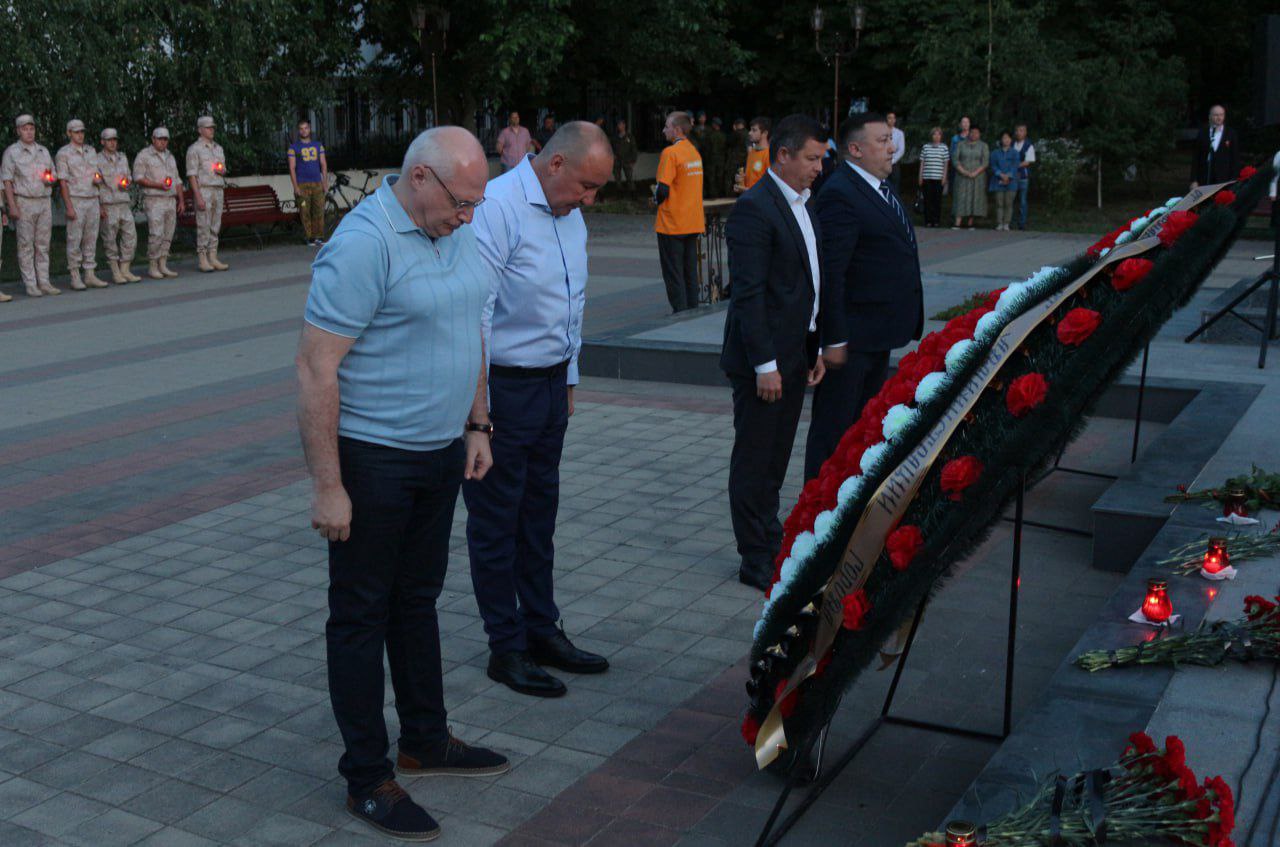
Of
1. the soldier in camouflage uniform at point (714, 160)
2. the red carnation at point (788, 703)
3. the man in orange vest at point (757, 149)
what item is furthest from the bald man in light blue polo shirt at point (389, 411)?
the soldier in camouflage uniform at point (714, 160)

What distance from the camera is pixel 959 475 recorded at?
10.6ft

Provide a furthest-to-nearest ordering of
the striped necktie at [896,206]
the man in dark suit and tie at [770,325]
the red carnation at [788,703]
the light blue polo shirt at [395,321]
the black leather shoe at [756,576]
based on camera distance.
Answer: the striped necktie at [896,206] → the black leather shoe at [756,576] → the man in dark suit and tie at [770,325] → the red carnation at [788,703] → the light blue polo shirt at [395,321]

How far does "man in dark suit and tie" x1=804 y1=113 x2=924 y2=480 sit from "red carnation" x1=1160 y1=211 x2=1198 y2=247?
2.05m

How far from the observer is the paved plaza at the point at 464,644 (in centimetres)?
395

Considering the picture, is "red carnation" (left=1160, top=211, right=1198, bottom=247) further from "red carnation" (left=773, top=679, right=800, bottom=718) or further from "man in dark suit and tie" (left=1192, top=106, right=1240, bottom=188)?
"man in dark suit and tie" (left=1192, top=106, right=1240, bottom=188)

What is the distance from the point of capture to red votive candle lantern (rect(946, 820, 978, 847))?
2.92 m

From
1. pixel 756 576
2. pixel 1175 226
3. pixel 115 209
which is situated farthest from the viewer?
pixel 115 209

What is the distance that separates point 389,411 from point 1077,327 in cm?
178

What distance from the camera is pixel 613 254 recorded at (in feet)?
64.4

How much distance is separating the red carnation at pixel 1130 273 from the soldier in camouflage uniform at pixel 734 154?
2526 cm

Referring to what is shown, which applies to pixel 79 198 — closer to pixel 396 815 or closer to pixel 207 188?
pixel 207 188

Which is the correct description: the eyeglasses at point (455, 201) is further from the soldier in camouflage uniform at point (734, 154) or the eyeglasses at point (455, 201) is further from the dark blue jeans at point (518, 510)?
the soldier in camouflage uniform at point (734, 154)

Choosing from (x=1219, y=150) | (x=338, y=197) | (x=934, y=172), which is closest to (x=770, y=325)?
(x=1219, y=150)

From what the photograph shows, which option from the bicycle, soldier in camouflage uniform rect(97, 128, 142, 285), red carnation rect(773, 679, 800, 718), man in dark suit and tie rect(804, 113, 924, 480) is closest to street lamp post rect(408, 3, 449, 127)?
the bicycle
